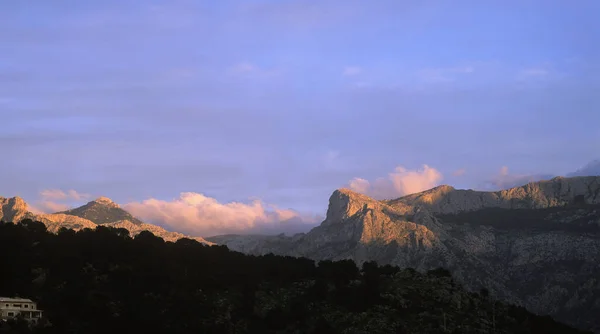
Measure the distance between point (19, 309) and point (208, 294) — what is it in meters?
34.6

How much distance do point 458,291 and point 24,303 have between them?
255 ft

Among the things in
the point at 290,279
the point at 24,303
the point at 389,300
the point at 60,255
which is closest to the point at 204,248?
the point at 290,279

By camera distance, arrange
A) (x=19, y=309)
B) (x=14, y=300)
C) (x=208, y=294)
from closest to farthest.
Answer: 1. (x=19, y=309)
2. (x=14, y=300)
3. (x=208, y=294)

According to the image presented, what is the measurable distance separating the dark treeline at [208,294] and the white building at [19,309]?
1.96 meters

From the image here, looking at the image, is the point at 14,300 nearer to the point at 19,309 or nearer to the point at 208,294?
the point at 19,309

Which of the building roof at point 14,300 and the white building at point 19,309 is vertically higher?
the building roof at point 14,300

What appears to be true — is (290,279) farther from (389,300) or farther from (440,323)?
(440,323)

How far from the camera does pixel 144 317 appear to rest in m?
120

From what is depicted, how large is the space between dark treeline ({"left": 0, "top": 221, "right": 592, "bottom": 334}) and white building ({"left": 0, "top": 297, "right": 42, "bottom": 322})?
1956 mm

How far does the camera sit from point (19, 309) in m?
113

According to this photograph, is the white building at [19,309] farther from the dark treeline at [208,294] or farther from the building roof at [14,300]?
the dark treeline at [208,294]

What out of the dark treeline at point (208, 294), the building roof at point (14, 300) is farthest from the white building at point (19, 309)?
the dark treeline at point (208, 294)

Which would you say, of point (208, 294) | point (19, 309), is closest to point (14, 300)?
point (19, 309)

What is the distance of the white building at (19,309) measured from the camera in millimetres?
111438
